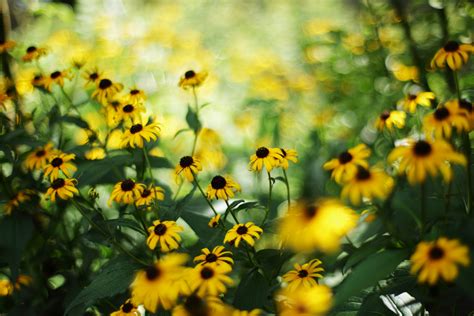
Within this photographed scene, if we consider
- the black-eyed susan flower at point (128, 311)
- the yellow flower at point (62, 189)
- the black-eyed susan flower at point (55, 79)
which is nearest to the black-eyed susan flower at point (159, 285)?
the black-eyed susan flower at point (128, 311)

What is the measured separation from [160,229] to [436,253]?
64 centimetres

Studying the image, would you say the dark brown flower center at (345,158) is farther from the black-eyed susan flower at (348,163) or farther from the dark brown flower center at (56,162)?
the dark brown flower center at (56,162)

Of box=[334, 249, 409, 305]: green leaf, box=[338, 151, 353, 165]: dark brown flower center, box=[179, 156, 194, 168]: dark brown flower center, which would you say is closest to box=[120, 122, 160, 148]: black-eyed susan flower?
box=[179, 156, 194, 168]: dark brown flower center

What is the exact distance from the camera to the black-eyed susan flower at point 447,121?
3.27 ft

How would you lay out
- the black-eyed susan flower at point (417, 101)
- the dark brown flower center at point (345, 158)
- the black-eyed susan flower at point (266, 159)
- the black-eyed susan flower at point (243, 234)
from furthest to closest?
1. the black-eyed susan flower at point (417, 101)
2. the black-eyed susan flower at point (266, 159)
3. the black-eyed susan flower at point (243, 234)
4. the dark brown flower center at point (345, 158)

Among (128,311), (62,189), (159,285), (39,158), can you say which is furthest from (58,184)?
(159,285)

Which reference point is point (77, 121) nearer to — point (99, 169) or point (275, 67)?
point (99, 169)

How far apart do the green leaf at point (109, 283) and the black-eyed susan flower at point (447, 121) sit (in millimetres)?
824

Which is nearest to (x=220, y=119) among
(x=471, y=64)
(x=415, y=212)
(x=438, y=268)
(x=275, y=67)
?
(x=275, y=67)

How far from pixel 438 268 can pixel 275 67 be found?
9.34 ft

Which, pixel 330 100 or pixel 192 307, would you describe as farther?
pixel 330 100

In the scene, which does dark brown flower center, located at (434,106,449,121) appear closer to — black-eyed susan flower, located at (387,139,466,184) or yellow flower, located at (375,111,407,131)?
black-eyed susan flower, located at (387,139,466,184)

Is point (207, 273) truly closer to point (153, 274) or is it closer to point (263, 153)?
point (153, 274)

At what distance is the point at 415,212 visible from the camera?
1.06 m
